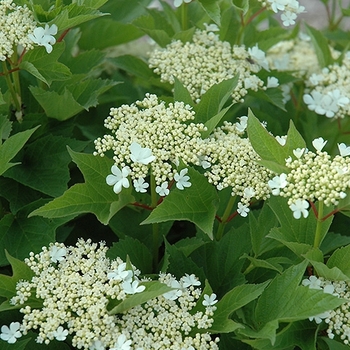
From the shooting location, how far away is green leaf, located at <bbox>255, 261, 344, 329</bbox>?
1.08 metres

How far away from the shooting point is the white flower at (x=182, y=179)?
122 centimetres

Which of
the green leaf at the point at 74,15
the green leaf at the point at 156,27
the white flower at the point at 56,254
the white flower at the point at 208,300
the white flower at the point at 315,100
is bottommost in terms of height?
the white flower at the point at 208,300

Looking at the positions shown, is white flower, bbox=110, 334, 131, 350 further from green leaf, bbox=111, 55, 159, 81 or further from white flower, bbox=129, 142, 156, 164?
green leaf, bbox=111, 55, 159, 81

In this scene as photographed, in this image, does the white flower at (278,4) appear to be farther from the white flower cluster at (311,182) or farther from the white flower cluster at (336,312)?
the white flower cluster at (336,312)

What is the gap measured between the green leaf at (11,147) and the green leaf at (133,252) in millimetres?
304

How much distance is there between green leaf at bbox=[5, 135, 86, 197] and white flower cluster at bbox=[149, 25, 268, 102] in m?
0.33

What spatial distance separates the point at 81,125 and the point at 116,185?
0.67 m

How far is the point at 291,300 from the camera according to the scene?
3.75ft

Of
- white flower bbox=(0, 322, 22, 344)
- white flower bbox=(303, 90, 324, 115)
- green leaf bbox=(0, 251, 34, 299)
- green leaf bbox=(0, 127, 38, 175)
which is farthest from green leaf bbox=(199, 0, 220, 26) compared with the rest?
white flower bbox=(0, 322, 22, 344)

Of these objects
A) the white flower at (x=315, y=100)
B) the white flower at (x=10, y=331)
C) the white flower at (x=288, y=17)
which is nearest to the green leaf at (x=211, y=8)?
the white flower at (x=288, y=17)

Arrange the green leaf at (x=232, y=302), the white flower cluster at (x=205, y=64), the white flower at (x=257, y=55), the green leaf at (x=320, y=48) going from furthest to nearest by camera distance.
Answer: the green leaf at (x=320, y=48) → the white flower at (x=257, y=55) → the white flower cluster at (x=205, y=64) → the green leaf at (x=232, y=302)

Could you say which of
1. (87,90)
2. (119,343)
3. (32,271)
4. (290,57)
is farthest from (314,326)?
(290,57)

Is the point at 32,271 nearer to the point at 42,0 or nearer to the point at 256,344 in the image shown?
the point at 256,344

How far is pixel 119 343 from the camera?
104 cm
